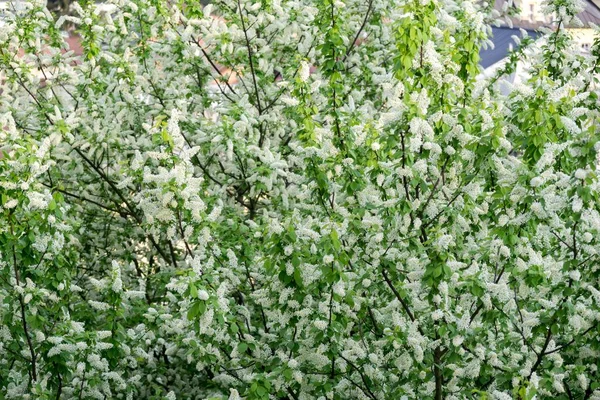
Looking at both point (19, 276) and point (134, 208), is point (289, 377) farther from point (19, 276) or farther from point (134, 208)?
point (134, 208)

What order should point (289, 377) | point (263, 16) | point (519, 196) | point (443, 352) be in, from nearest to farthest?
1. point (519, 196)
2. point (289, 377)
3. point (443, 352)
4. point (263, 16)

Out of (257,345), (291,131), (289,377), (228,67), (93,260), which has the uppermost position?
(228,67)

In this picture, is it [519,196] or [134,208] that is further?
[134,208]

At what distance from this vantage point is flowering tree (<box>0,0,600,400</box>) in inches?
187

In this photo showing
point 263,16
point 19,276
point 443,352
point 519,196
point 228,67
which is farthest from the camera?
point 228,67

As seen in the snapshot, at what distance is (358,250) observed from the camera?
530 centimetres

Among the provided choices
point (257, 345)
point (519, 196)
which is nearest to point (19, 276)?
point (257, 345)

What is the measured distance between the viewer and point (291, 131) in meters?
7.26

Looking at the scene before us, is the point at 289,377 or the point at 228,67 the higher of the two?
the point at 228,67

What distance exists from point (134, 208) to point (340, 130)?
7.26ft

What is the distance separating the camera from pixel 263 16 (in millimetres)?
6836

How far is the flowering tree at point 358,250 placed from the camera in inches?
187

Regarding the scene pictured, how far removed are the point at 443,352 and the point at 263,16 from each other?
2.90 metres

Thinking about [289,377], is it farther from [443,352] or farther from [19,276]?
[19,276]
